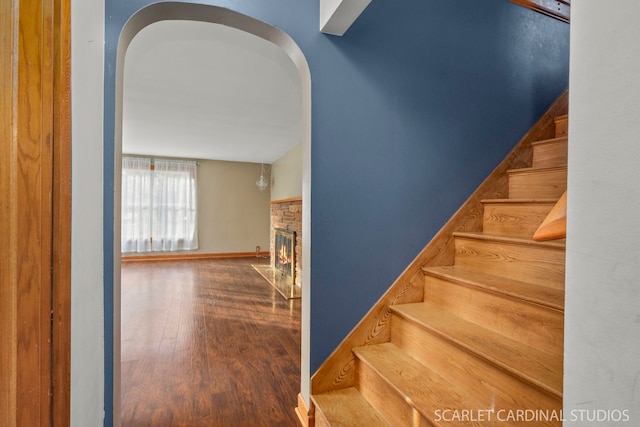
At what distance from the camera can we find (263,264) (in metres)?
6.73

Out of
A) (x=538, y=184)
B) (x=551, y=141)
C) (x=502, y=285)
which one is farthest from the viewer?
(x=551, y=141)

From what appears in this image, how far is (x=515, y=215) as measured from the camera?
6.15 feet

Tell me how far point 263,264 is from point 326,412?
17.6 ft

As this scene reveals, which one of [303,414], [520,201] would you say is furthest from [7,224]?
[520,201]

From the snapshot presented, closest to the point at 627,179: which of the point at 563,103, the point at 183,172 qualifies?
the point at 563,103

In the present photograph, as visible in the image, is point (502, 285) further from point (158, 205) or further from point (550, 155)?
point (158, 205)

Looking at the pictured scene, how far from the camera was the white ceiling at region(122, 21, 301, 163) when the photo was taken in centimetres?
238

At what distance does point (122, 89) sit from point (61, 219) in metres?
0.95

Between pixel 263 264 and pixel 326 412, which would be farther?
pixel 263 264

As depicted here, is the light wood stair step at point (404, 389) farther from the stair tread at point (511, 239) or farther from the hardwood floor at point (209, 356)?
the stair tread at point (511, 239)

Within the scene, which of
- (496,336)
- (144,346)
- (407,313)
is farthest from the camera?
(144,346)

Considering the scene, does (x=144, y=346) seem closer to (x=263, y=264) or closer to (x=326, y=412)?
(x=326, y=412)

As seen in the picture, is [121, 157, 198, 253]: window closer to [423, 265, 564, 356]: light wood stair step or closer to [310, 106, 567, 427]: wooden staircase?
[310, 106, 567, 427]: wooden staircase

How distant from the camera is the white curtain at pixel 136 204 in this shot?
688 cm
